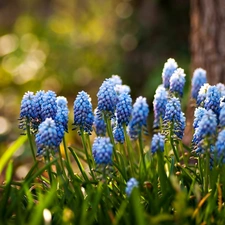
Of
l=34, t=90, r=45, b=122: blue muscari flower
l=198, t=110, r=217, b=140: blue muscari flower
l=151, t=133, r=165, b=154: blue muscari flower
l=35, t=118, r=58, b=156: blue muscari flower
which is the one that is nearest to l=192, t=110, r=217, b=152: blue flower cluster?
l=198, t=110, r=217, b=140: blue muscari flower

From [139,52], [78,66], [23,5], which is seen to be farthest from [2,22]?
[139,52]

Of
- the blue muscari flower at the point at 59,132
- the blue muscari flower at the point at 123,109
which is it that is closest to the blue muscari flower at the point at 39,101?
the blue muscari flower at the point at 59,132

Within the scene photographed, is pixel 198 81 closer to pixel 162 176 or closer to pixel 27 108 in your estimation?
pixel 162 176

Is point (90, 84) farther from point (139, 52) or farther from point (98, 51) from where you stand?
point (139, 52)

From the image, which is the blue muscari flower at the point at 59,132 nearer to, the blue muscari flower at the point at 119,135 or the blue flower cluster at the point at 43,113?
the blue flower cluster at the point at 43,113

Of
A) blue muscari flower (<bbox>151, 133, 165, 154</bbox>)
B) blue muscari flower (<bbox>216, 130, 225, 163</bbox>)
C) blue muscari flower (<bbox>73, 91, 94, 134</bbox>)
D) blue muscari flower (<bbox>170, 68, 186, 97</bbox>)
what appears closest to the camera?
blue muscari flower (<bbox>216, 130, 225, 163</bbox>)

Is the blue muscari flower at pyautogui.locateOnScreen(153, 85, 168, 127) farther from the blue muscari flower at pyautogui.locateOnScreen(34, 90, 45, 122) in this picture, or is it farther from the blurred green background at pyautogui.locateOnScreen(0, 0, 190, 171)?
the blurred green background at pyautogui.locateOnScreen(0, 0, 190, 171)
